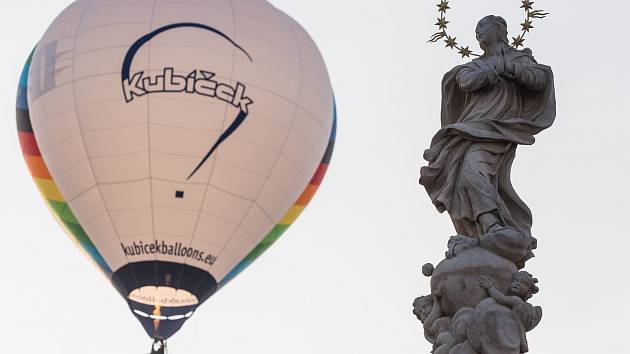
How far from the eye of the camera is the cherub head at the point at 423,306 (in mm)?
10367

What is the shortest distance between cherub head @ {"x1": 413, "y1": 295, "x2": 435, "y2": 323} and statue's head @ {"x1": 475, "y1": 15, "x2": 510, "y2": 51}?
2.26 metres

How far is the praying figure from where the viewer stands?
35.2 feet

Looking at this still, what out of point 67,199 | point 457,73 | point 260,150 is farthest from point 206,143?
point 457,73

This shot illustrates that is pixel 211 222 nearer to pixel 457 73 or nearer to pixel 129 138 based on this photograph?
pixel 129 138

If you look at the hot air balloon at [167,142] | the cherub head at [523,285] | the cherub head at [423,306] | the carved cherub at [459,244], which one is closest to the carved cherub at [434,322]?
the cherub head at [423,306]

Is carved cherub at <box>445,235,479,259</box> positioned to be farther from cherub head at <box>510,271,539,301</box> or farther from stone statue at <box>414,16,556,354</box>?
cherub head at <box>510,271,539,301</box>

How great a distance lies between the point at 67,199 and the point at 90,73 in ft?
10.8

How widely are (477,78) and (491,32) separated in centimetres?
53

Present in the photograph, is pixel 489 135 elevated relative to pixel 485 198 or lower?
elevated

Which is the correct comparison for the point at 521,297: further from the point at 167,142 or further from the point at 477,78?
the point at 167,142

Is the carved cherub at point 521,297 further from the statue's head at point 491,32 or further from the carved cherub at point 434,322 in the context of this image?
the statue's head at point 491,32

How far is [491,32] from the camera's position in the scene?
11367 mm

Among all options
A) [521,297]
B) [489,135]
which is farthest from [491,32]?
[521,297]

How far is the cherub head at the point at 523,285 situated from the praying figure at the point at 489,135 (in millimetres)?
584
